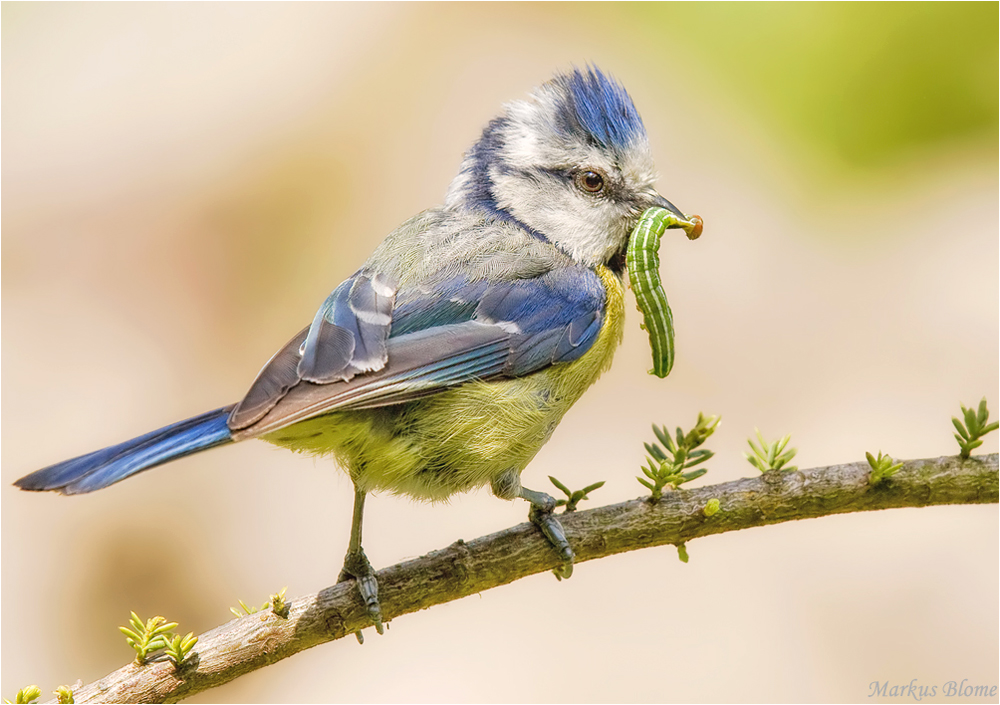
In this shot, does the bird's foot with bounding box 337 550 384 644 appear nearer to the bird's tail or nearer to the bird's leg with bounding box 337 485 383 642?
the bird's leg with bounding box 337 485 383 642

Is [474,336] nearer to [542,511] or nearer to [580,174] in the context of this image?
[542,511]

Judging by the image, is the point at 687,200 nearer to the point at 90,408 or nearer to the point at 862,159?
the point at 862,159

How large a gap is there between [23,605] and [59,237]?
196cm

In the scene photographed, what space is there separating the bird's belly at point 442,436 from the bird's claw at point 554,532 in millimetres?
164

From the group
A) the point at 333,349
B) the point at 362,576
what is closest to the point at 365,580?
the point at 362,576

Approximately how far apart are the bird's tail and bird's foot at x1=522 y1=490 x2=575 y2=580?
32.6 inches

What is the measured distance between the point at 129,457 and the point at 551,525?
104cm

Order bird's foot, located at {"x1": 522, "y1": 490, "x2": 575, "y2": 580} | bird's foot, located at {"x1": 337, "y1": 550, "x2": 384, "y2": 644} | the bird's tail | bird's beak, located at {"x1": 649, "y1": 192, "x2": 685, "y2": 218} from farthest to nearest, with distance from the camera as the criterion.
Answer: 1. bird's beak, located at {"x1": 649, "y1": 192, "x2": 685, "y2": 218}
2. bird's foot, located at {"x1": 522, "y1": 490, "x2": 575, "y2": 580}
3. bird's foot, located at {"x1": 337, "y1": 550, "x2": 384, "y2": 644}
4. the bird's tail

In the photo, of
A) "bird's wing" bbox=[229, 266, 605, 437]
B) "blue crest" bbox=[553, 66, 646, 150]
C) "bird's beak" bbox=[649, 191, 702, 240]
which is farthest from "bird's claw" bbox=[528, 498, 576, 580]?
"blue crest" bbox=[553, 66, 646, 150]

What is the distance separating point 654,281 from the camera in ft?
Answer: 8.36

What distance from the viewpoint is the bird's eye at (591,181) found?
293 centimetres

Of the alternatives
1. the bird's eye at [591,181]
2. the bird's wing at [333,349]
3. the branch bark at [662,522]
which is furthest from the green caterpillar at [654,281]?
the bird's wing at [333,349]

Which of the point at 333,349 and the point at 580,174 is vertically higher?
the point at 580,174

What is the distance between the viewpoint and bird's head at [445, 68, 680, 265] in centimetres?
291
